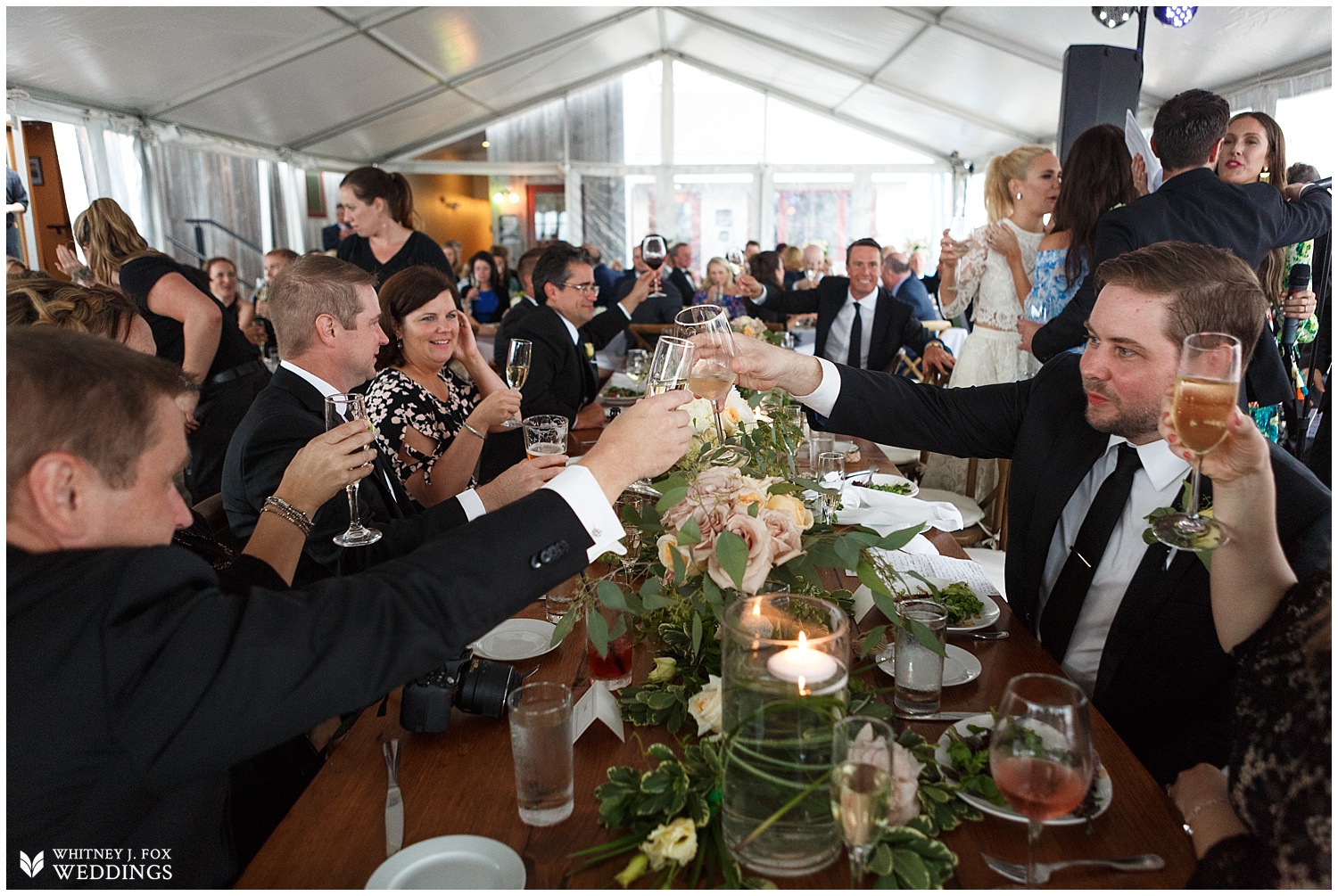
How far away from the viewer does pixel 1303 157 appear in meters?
6.38

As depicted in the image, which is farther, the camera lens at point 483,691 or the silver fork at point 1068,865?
the camera lens at point 483,691

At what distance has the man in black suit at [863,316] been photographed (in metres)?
5.27

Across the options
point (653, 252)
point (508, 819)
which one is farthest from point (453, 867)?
point (653, 252)

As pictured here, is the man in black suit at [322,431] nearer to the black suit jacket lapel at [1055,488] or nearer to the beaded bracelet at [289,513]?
the beaded bracelet at [289,513]

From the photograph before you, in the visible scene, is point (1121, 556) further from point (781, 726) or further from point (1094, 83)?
point (1094, 83)

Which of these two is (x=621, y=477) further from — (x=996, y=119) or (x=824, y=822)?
(x=996, y=119)

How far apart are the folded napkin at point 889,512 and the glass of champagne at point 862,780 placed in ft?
4.05

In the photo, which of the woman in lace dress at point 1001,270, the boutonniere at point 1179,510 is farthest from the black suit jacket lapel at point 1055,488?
the woman in lace dress at point 1001,270

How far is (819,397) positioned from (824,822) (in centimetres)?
124

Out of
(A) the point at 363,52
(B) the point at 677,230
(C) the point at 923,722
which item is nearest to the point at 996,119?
(B) the point at 677,230

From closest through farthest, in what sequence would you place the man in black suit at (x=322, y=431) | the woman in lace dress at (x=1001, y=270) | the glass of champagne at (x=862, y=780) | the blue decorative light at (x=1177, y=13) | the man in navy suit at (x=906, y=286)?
1. the glass of champagne at (x=862, y=780)
2. the man in black suit at (x=322, y=431)
3. the woman in lace dress at (x=1001, y=270)
4. the blue decorative light at (x=1177, y=13)
5. the man in navy suit at (x=906, y=286)

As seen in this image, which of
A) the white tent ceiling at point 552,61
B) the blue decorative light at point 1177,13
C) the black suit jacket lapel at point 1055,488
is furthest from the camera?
the white tent ceiling at point 552,61

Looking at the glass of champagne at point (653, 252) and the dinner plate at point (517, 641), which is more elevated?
the glass of champagne at point (653, 252)

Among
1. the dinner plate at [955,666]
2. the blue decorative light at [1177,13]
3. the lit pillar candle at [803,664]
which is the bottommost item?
the dinner plate at [955,666]
